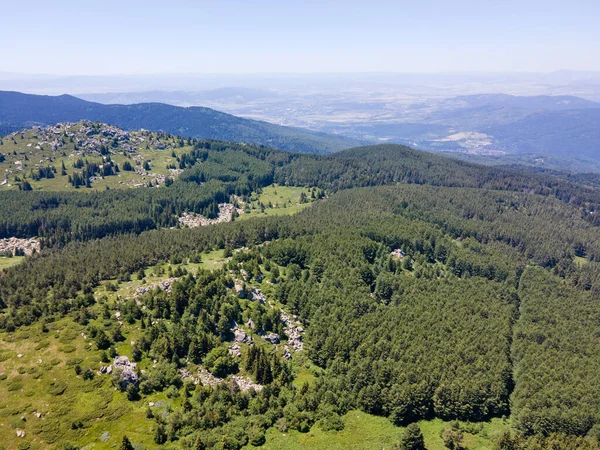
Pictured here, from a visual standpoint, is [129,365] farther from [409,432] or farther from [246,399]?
[409,432]

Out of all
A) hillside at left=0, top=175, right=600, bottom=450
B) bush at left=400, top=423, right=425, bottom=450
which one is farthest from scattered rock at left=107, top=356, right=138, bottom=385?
bush at left=400, top=423, right=425, bottom=450

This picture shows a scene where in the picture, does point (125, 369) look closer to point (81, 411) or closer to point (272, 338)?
point (81, 411)

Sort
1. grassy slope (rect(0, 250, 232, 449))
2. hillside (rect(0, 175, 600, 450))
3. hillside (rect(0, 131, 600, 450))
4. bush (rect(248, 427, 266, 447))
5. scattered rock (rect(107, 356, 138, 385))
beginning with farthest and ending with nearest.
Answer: scattered rock (rect(107, 356, 138, 385)) < hillside (rect(0, 175, 600, 450)) < hillside (rect(0, 131, 600, 450)) < grassy slope (rect(0, 250, 232, 449)) < bush (rect(248, 427, 266, 447))

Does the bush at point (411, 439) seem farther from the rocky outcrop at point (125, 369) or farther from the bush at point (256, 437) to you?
the rocky outcrop at point (125, 369)

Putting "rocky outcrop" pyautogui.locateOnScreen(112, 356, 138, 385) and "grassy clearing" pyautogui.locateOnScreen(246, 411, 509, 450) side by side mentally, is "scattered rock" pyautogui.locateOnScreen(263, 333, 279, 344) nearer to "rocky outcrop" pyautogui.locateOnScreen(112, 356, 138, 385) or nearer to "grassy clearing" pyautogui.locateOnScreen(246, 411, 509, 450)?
"grassy clearing" pyautogui.locateOnScreen(246, 411, 509, 450)

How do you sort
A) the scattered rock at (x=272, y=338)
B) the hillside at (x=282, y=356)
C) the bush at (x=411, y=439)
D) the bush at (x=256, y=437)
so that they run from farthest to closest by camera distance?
the scattered rock at (x=272, y=338), the hillside at (x=282, y=356), the bush at (x=256, y=437), the bush at (x=411, y=439)

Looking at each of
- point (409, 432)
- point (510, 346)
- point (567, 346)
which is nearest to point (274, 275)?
point (409, 432)

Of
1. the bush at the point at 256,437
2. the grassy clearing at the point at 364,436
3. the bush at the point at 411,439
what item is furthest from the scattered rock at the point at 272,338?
the bush at the point at 411,439

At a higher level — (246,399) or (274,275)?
(274,275)
